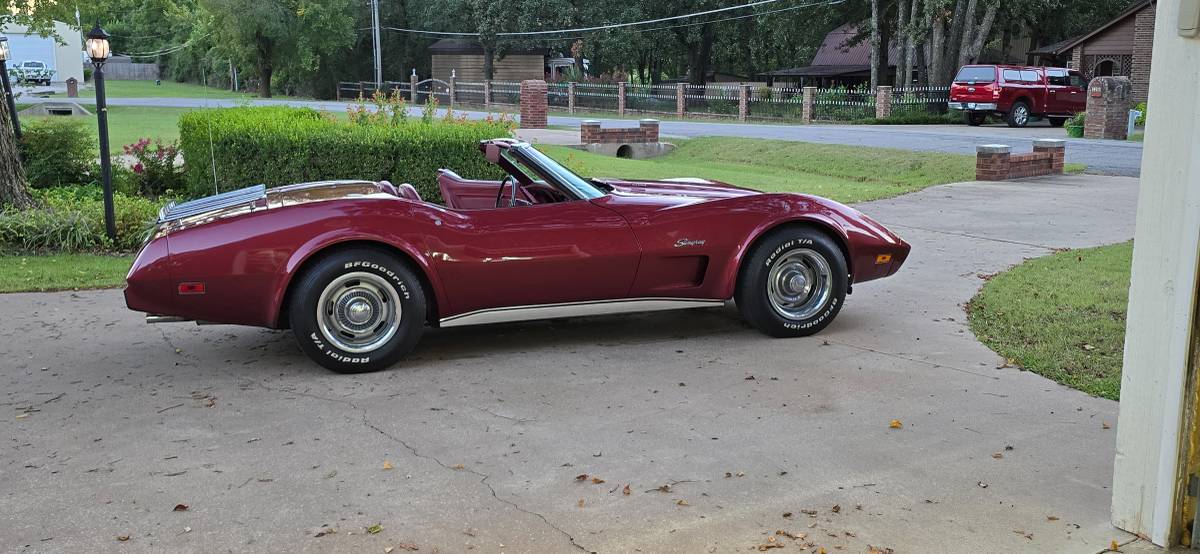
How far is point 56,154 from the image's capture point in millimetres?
13484

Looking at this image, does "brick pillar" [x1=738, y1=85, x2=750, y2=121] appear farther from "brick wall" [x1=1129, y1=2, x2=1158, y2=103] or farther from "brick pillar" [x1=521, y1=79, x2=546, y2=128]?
"brick wall" [x1=1129, y1=2, x2=1158, y2=103]

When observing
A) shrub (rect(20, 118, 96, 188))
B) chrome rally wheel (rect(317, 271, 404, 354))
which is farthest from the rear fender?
shrub (rect(20, 118, 96, 188))

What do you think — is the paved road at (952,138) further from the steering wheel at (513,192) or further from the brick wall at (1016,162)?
the steering wheel at (513,192)

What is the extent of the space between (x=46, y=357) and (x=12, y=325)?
1027mm

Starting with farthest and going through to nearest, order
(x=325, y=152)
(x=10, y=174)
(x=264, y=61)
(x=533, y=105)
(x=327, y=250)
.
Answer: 1. (x=264, y=61)
2. (x=533, y=105)
3. (x=325, y=152)
4. (x=10, y=174)
5. (x=327, y=250)

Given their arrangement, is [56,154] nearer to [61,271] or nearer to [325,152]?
[325,152]

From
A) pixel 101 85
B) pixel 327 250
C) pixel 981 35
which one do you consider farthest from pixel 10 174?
pixel 981 35

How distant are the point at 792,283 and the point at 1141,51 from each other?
3569 cm

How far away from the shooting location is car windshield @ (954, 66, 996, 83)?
31219 millimetres

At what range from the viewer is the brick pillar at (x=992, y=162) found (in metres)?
15.6

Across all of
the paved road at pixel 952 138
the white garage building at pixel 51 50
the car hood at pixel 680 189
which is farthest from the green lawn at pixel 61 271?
the white garage building at pixel 51 50

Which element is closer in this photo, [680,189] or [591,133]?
[680,189]

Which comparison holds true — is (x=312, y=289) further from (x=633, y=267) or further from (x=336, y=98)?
(x=336, y=98)

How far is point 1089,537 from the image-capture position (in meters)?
3.78
